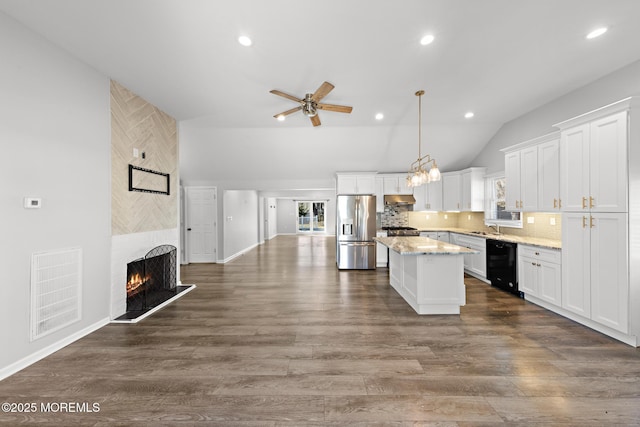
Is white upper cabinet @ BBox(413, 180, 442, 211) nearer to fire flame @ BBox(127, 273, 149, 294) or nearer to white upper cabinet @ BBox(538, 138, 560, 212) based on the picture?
white upper cabinet @ BBox(538, 138, 560, 212)

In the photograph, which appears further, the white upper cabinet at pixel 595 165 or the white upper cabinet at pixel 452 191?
the white upper cabinet at pixel 452 191

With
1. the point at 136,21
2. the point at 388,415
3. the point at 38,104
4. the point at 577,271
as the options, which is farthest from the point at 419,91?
the point at 38,104

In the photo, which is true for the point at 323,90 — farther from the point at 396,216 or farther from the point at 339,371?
the point at 396,216

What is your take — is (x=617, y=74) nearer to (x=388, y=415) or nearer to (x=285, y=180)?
(x=388, y=415)

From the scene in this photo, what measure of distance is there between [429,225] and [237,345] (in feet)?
18.6

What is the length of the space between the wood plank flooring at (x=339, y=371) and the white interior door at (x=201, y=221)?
3.72 meters

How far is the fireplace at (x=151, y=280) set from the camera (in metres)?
3.67

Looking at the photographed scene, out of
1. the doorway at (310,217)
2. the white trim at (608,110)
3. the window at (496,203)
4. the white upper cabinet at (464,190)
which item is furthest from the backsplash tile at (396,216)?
the doorway at (310,217)

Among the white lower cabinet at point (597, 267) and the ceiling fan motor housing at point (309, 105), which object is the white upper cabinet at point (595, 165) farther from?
the ceiling fan motor housing at point (309, 105)

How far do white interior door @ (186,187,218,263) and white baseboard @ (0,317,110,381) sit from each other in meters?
4.00

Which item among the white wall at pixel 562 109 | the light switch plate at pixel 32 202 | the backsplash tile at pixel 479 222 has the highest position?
the white wall at pixel 562 109

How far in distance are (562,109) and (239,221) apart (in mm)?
7991

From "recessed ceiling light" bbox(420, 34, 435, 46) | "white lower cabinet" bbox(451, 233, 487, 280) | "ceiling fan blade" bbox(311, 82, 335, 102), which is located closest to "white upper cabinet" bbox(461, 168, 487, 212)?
"white lower cabinet" bbox(451, 233, 487, 280)

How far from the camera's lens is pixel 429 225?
22.6 feet
